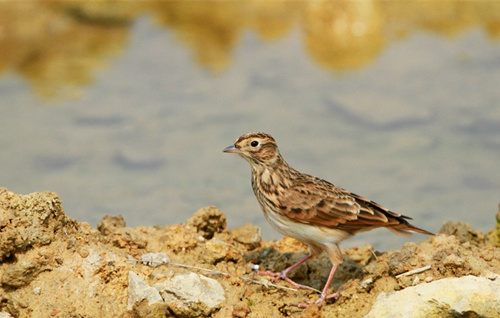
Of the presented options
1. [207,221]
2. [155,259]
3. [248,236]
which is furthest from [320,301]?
[207,221]

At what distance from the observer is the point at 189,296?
710cm

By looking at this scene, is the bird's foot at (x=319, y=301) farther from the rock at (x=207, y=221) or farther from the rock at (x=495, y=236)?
the rock at (x=495, y=236)

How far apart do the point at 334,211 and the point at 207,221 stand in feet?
4.87

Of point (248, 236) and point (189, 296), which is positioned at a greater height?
point (248, 236)

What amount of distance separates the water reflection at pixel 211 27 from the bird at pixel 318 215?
848 cm

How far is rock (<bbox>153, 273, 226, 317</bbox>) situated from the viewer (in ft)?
23.2

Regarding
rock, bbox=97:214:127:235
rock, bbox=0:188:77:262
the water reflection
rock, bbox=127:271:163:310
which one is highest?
the water reflection

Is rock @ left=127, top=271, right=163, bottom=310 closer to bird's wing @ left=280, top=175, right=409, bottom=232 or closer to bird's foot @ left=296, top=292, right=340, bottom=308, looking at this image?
bird's foot @ left=296, top=292, right=340, bottom=308

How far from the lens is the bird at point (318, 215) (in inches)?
308

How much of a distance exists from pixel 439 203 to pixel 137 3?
10.6 m

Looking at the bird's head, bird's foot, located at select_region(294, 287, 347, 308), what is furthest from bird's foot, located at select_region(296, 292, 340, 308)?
the bird's head

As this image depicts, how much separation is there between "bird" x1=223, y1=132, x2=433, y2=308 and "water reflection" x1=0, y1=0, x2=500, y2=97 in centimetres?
848

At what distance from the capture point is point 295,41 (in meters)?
17.9

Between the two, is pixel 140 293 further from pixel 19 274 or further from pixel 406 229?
pixel 406 229
